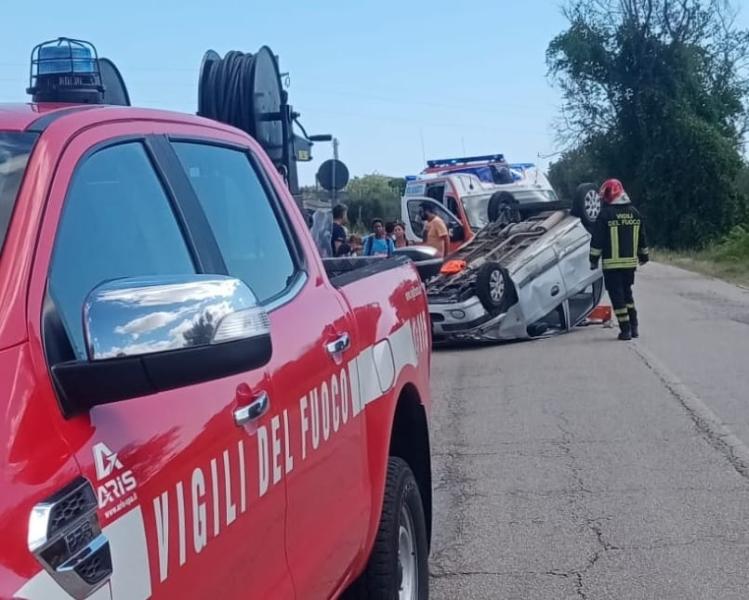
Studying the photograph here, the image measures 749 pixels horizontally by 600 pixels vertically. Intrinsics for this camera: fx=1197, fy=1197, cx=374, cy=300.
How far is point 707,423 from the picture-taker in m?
8.95

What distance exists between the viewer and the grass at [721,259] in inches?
1254

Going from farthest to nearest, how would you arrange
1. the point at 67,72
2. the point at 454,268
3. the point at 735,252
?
the point at 735,252 → the point at 454,268 → the point at 67,72

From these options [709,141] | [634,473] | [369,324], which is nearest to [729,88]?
[709,141]

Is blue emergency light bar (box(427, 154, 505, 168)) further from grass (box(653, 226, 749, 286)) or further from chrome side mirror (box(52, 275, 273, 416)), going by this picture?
chrome side mirror (box(52, 275, 273, 416))

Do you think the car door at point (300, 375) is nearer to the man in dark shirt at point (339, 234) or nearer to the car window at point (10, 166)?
the car window at point (10, 166)

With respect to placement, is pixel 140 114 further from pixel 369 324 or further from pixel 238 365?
pixel 369 324

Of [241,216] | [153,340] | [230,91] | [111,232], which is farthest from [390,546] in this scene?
[230,91]

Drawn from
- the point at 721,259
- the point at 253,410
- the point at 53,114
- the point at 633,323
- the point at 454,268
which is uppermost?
the point at 53,114

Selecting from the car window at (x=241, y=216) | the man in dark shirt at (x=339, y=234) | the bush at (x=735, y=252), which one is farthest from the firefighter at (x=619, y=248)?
the bush at (x=735, y=252)

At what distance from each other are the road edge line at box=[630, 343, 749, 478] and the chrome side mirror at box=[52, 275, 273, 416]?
5788mm

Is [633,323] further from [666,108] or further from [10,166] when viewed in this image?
[666,108]

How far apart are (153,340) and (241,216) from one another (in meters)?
1.67

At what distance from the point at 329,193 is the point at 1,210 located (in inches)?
493

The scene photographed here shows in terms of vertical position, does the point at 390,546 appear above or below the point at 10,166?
below
